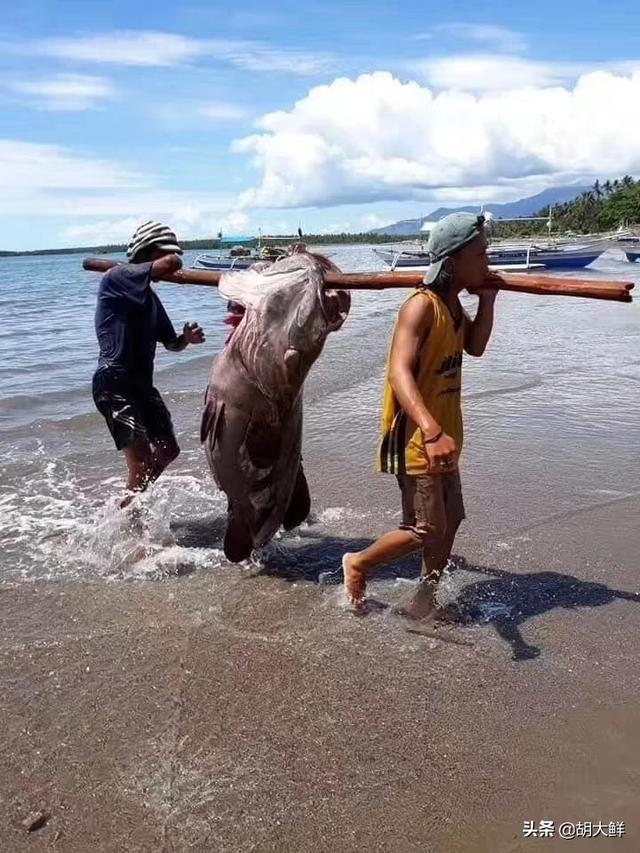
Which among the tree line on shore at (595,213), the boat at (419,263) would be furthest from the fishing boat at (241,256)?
the tree line on shore at (595,213)

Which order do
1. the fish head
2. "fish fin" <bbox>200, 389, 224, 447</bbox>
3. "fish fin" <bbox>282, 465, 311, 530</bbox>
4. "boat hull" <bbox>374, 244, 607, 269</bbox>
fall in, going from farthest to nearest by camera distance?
"boat hull" <bbox>374, 244, 607, 269</bbox>
"fish fin" <bbox>282, 465, 311, 530</bbox>
"fish fin" <bbox>200, 389, 224, 447</bbox>
the fish head

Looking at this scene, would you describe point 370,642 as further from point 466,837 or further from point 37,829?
point 37,829

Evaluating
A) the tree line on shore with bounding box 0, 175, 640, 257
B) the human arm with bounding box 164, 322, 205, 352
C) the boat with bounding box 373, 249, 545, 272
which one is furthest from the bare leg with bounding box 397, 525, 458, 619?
the tree line on shore with bounding box 0, 175, 640, 257

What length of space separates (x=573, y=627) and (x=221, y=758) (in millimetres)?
1855

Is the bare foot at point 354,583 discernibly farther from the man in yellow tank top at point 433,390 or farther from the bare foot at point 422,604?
the bare foot at point 422,604

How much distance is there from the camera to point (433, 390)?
3.80 meters

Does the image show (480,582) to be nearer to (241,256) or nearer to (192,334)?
(192,334)

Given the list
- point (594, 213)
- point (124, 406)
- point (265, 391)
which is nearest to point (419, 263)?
point (124, 406)

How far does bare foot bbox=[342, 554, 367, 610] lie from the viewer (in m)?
4.17

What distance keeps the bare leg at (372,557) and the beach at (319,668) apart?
0.42 ft

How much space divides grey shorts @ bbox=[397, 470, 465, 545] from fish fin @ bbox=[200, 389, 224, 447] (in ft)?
3.67

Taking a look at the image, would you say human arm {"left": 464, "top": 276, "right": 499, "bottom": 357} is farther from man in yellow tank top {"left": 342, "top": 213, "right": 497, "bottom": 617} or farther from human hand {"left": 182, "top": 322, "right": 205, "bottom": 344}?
human hand {"left": 182, "top": 322, "right": 205, "bottom": 344}

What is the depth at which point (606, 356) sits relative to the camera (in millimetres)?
12414

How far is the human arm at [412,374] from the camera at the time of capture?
139 inches
